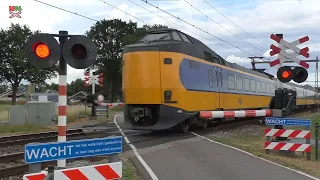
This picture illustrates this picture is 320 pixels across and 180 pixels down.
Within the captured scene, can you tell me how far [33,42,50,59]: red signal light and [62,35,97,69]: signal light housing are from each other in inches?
9.1

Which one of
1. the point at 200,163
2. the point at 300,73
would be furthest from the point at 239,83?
the point at 200,163

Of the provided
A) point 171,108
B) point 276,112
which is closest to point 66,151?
point 276,112

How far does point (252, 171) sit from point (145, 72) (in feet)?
24.3

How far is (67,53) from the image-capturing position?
6.05 meters

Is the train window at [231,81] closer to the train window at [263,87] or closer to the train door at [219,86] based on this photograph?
the train door at [219,86]

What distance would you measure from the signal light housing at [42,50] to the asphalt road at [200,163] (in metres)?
3.58

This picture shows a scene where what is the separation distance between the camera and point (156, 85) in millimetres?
15703

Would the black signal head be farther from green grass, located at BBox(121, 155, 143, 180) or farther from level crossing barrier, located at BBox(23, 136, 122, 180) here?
level crossing barrier, located at BBox(23, 136, 122, 180)

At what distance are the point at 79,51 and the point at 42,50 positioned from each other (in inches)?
20.6

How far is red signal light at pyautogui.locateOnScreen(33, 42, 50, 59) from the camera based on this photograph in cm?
596

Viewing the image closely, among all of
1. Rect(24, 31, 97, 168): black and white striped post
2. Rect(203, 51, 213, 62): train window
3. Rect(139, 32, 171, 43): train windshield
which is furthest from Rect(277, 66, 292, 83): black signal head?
Rect(24, 31, 97, 168): black and white striped post

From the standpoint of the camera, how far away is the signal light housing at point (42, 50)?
5.95 metres

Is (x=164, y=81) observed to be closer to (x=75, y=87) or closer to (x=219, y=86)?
(x=219, y=86)

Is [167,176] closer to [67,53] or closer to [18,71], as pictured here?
[67,53]
